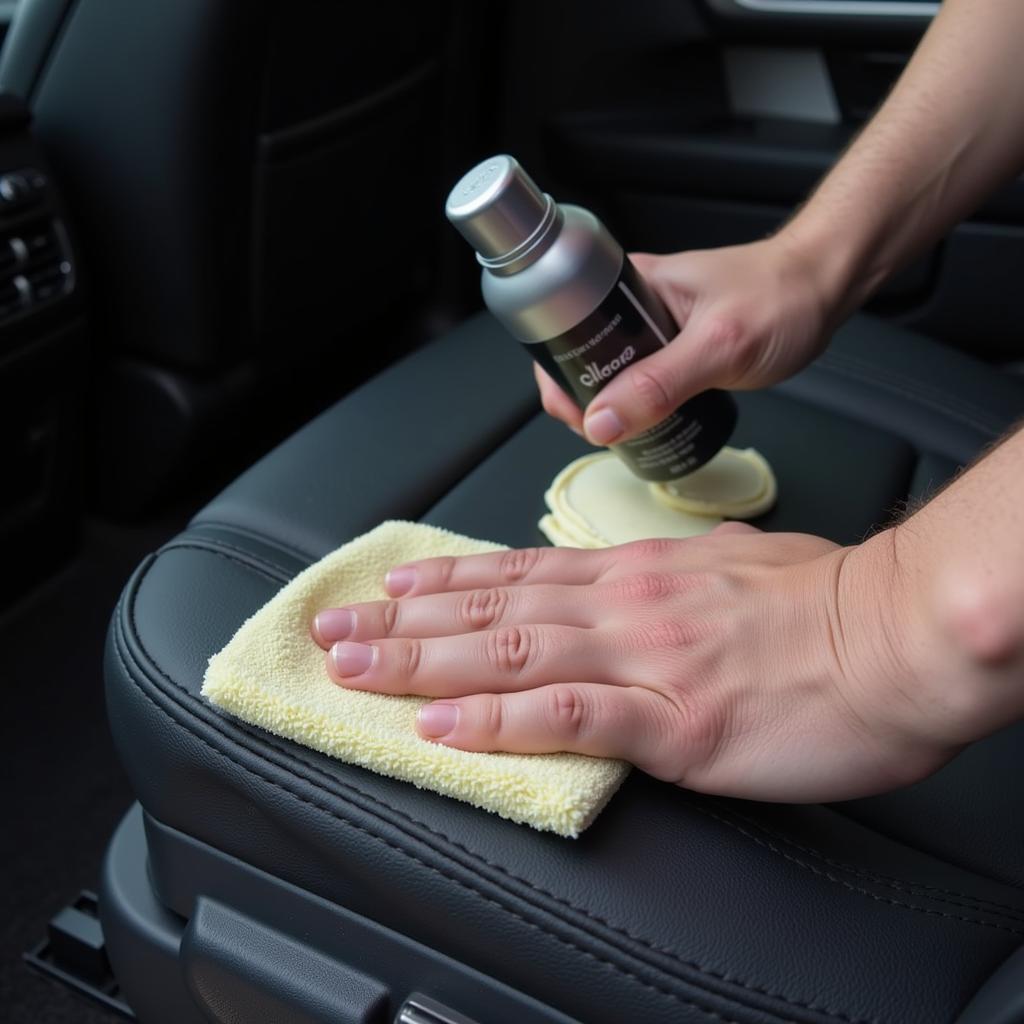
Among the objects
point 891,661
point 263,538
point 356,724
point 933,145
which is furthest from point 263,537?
point 933,145

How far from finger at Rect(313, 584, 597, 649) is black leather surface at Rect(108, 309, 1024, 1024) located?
0.07 m

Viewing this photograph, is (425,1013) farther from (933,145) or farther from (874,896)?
(933,145)

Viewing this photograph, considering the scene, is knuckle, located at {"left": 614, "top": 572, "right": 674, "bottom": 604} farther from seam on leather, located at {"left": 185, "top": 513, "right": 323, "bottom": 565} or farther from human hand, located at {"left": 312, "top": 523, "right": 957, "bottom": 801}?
seam on leather, located at {"left": 185, "top": 513, "right": 323, "bottom": 565}

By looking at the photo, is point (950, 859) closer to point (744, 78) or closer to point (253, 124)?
point (253, 124)

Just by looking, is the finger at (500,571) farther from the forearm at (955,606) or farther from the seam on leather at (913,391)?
the seam on leather at (913,391)

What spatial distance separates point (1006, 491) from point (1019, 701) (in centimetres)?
8

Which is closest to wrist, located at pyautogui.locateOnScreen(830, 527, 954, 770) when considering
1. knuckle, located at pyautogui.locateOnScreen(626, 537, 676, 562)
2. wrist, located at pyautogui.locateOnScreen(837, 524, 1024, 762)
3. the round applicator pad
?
wrist, located at pyautogui.locateOnScreen(837, 524, 1024, 762)

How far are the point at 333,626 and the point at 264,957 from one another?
0.60 ft

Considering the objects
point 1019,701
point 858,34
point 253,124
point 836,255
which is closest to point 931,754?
point 1019,701

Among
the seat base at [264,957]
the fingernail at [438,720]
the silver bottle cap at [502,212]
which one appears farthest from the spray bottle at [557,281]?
the seat base at [264,957]

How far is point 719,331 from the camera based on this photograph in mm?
715

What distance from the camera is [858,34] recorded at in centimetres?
128

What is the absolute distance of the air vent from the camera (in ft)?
3.28

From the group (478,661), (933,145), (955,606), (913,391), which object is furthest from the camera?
(913,391)
